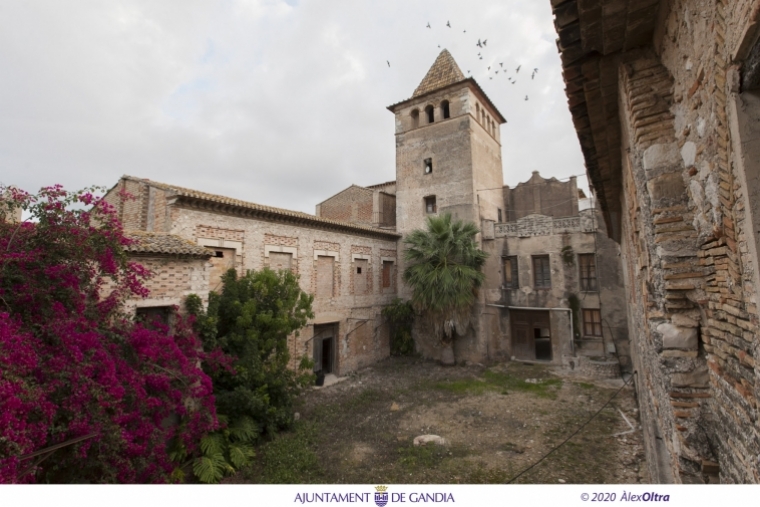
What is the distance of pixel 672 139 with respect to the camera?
268 centimetres

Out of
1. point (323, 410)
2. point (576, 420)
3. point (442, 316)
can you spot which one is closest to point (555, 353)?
point (442, 316)

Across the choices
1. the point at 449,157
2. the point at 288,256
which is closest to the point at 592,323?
the point at 449,157

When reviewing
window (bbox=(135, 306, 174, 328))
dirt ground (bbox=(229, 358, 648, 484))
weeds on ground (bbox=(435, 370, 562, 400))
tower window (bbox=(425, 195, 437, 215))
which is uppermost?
tower window (bbox=(425, 195, 437, 215))

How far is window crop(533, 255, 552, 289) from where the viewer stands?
55.5 ft

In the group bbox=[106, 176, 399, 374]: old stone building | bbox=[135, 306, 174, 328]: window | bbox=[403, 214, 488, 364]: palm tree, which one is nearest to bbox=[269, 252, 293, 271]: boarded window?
bbox=[106, 176, 399, 374]: old stone building

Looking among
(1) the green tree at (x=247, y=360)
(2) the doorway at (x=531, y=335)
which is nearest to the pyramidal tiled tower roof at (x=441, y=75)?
(2) the doorway at (x=531, y=335)

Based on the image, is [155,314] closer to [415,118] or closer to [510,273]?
[510,273]

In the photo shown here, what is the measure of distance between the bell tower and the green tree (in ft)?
30.8

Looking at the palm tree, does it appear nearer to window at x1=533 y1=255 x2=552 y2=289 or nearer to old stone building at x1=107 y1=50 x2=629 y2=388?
old stone building at x1=107 y1=50 x2=629 y2=388

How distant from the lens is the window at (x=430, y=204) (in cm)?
1925

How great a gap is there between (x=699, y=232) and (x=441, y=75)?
20208 millimetres

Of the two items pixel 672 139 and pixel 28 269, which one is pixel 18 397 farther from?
pixel 672 139

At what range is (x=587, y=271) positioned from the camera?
635 inches
